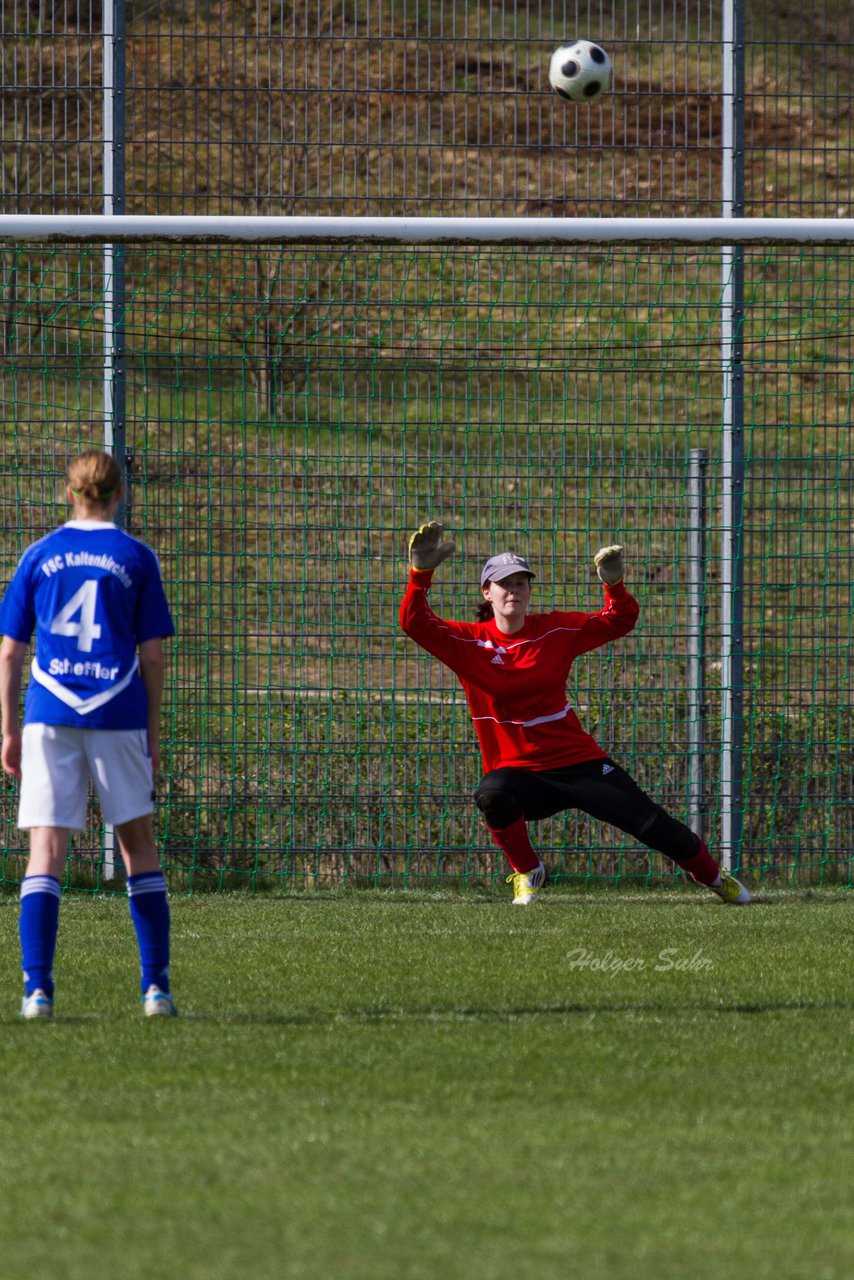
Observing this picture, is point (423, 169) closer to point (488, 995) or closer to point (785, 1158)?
point (488, 995)

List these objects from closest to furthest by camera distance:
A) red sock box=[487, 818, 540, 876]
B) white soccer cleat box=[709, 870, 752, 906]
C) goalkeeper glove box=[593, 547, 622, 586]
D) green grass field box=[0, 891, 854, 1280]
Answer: green grass field box=[0, 891, 854, 1280]
goalkeeper glove box=[593, 547, 622, 586]
red sock box=[487, 818, 540, 876]
white soccer cleat box=[709, 870, 752, 906]

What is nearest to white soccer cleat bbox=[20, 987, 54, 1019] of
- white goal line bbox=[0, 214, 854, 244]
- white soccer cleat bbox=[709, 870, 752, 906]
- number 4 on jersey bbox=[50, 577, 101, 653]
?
number 4 on jersey bbox=[50, 577, 101, 653]

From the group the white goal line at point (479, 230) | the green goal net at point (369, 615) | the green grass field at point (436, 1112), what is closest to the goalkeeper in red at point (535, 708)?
the green grass field at point (436, 1112)

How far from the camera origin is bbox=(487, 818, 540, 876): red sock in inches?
312

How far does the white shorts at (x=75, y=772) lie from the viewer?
500 cm

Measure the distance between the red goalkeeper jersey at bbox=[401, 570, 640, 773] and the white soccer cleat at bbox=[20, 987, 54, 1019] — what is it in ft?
9.60

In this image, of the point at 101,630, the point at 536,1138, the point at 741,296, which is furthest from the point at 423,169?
the point at 536,1138

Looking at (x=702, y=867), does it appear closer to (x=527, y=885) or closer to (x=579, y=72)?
(x=527, y=885)

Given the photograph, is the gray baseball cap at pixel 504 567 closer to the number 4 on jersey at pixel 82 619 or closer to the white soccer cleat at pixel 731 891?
the white soccer cleat at pixel 731 891

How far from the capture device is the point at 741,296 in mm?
8977

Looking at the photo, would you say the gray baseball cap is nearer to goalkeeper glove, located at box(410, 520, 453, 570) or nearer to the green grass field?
goalkeeper glove, located at box(410, 520, 453, 570)

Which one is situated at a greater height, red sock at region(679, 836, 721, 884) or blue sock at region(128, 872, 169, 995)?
blue sock at region(128, 872, 169, 995)

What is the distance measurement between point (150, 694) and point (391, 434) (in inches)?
204

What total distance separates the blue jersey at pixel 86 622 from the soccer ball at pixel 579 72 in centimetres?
417
